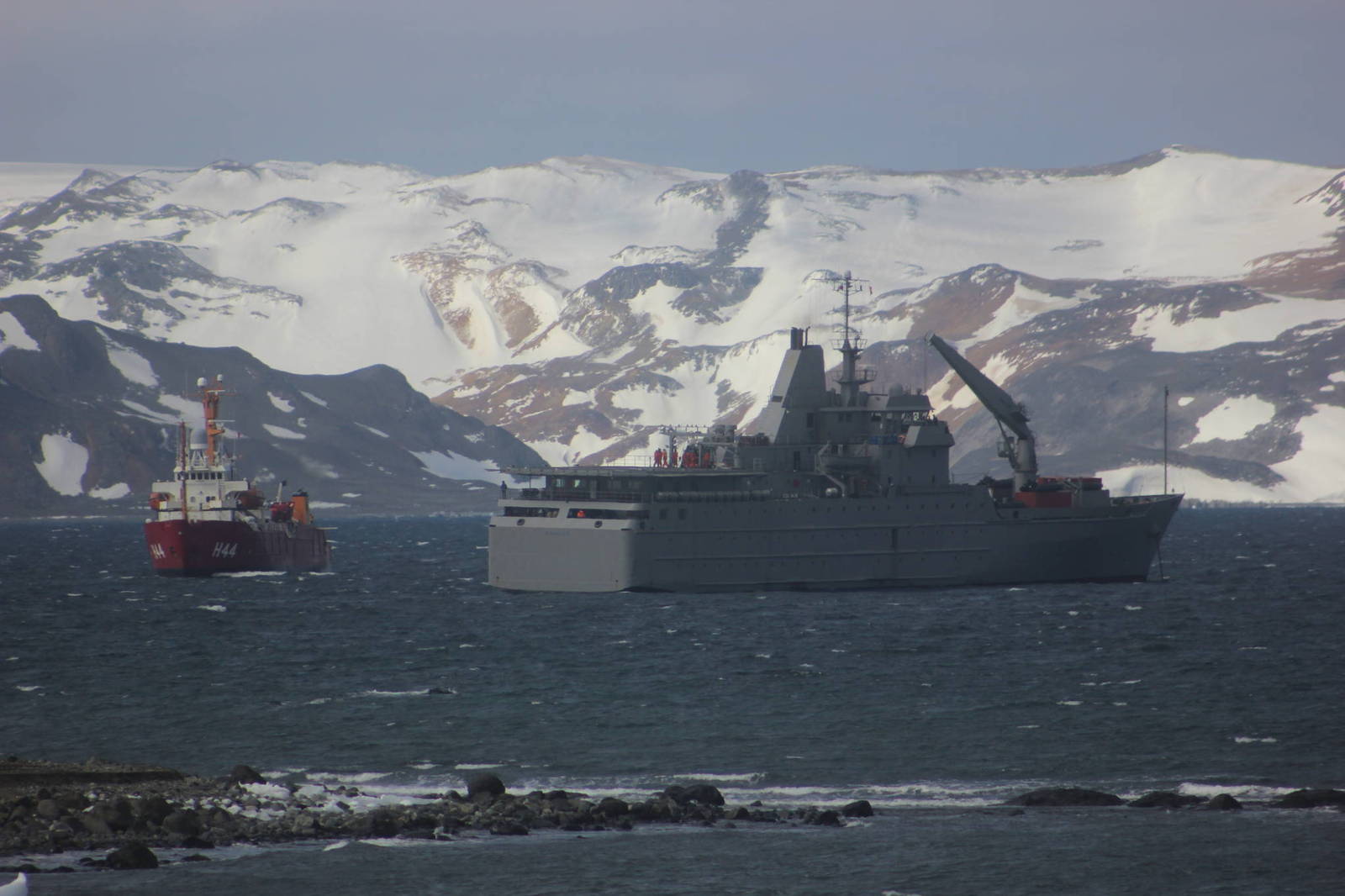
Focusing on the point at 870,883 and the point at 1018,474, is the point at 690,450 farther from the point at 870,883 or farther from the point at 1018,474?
the point at 870,883

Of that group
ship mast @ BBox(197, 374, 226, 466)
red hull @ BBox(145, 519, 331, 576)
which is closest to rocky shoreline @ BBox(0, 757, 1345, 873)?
red hull @ BBox(145, 519, 331, 576)

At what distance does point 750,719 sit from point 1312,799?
1669 centimetres

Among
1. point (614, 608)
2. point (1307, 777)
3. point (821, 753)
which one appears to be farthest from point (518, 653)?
point (1307, 777)

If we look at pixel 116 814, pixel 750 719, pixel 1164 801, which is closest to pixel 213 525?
pixel 750 719

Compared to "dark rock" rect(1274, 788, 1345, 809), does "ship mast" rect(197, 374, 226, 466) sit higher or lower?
higher

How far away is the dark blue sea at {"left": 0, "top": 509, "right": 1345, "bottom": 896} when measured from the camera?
113 ft

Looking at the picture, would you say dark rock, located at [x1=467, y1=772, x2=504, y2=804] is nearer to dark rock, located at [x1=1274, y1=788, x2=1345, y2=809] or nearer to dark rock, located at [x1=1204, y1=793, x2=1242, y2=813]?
dark rock, located at [x1=1204, y1=793, x2=1242, y2=813]

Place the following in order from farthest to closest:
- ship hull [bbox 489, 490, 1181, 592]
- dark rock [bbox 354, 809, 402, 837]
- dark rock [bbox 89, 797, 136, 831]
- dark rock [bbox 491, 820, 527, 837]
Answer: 1. ship hull [bbox 489, 490, 1181, 592]
2. dark rock [bbox 491, 820, 527, 837]
3. dark rock [bbox 354, 809, 402, 837]
4. dark rock [bbox 89, 797, 136, 831]

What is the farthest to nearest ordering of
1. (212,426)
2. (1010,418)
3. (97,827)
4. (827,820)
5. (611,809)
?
(212,426)
(1010,418)
(611,809)
(827,820)
(97,827)

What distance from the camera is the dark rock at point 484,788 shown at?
39.4 meters

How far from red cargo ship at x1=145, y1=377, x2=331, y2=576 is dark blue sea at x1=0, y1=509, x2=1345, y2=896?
38.7 feet

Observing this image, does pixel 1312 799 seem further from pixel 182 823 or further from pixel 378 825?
pixel 182 823

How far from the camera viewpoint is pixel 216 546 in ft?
351

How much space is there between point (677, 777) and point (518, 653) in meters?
23.1
